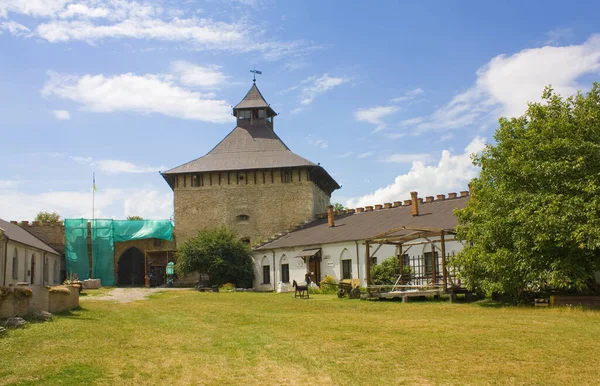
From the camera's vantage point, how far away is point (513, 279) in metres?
19.0

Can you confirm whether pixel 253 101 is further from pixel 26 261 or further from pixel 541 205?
pixel 541 205

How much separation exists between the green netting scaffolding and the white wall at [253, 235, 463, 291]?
8990mm

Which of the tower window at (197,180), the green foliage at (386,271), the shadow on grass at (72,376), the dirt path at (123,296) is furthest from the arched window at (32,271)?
the shadow on grass at (72,376)

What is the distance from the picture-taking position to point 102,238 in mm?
44500

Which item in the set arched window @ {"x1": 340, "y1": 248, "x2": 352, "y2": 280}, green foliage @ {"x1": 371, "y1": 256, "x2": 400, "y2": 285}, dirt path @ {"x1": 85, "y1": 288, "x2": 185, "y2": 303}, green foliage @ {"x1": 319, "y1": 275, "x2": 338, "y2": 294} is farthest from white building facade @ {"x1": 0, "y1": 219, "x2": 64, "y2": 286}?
green foliage @ {"x1": 371, "y1": 256, "x2": 400, "y2": 285}

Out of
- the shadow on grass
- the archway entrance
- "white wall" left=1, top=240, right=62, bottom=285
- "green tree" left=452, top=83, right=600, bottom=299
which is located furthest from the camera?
the archway entrance

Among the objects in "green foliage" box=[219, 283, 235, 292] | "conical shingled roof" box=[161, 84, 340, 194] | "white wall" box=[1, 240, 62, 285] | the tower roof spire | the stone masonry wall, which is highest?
the tower roof spire

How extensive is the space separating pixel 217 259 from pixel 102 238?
11.6 meters

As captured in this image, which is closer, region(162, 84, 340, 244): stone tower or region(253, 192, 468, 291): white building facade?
region(253, 192, 468, 291): white building facade

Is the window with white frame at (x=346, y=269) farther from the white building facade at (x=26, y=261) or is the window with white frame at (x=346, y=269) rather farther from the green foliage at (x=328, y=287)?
the white building facade at (x=26, y=261)

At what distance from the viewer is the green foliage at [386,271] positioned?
2877cm

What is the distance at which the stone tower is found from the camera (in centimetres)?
4503

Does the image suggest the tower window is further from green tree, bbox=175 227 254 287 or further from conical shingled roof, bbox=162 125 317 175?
green tree, bbox=175 227 254 287

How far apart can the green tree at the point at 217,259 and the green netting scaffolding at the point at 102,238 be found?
6.21 m
